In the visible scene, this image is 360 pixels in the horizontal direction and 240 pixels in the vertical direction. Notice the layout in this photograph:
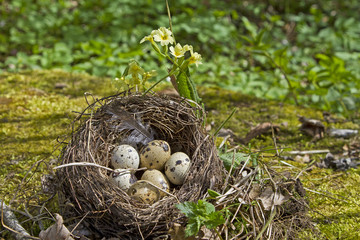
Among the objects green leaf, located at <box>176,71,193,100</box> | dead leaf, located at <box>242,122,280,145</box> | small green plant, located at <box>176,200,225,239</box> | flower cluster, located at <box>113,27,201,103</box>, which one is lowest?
dead leaf, located at <box>242,122,280,145</box>

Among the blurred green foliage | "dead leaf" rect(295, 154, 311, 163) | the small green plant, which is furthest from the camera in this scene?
the blurred green foliage

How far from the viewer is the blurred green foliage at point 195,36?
5.69 metres

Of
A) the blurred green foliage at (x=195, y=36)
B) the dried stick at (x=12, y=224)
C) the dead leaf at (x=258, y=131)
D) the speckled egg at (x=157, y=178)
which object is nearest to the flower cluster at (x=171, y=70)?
the speckled egg at (x=157, y=178)

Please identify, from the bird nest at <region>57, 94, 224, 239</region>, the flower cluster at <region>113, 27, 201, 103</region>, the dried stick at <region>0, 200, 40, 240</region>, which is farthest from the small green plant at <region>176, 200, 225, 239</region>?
the dried stick at <region>0, 200, 40, 240</region>

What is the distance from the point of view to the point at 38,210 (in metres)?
2.52

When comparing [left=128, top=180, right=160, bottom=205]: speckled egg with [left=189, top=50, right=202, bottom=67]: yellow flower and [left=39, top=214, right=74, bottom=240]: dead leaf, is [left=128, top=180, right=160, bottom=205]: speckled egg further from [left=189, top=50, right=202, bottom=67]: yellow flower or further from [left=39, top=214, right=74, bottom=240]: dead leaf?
[left=189, top=50, right=202, bottom=67]: yellow flower

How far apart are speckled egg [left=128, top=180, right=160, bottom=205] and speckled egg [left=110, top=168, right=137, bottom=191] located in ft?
0.23

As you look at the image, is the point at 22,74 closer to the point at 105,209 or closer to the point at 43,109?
the point at 43,109

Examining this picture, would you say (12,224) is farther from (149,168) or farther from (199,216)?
(199,216)

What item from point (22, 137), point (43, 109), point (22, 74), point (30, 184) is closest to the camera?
point (30, 184)

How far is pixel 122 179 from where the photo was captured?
2.31 m

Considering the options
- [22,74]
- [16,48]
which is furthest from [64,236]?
[16,48]

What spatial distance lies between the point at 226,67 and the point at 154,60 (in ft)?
3.98

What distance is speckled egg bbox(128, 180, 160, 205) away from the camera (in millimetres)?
2197
